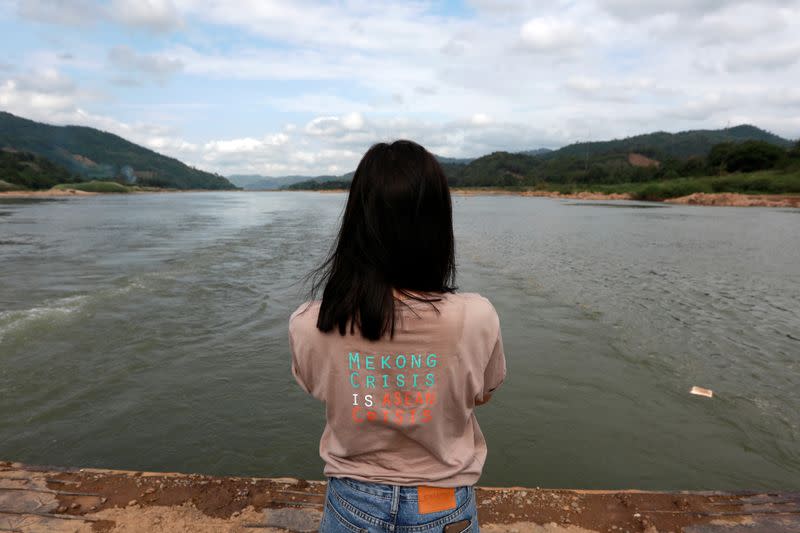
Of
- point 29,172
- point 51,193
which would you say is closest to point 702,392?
point 51,193

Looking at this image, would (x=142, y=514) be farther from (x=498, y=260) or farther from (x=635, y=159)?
(x=635, y=159)

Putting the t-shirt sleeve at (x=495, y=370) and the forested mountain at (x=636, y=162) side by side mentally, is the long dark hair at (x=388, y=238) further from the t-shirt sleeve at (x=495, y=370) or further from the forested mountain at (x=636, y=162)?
the forested mountain at (x=636, y=162)

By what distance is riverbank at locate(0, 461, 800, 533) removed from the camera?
259 centimetres

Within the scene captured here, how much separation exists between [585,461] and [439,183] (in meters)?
3.74

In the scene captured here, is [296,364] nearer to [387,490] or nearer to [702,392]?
[387,490]

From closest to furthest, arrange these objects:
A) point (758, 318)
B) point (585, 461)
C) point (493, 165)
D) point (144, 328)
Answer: point (585, 461)
point (144, 328)
point (758, 318)
point (493, 165)

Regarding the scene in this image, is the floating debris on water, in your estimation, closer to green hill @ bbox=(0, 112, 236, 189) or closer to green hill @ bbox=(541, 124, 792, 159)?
green hill @ bbox=(541, 124, 792, 159)

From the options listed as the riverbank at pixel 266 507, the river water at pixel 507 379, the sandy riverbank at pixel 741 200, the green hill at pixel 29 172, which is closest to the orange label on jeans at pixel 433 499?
the riverbank at pixel 266 507

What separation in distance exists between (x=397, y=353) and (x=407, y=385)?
10 centimetres

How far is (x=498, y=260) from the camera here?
48.1ft

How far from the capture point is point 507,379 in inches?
219

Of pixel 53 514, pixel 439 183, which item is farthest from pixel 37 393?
pixel 439 183

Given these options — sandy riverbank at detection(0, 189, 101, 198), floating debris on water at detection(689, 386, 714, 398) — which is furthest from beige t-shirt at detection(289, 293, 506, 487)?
sandy riverbank at detection(0, 189, 101, 198)

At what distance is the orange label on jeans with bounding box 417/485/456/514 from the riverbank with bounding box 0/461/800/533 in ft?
5.42
